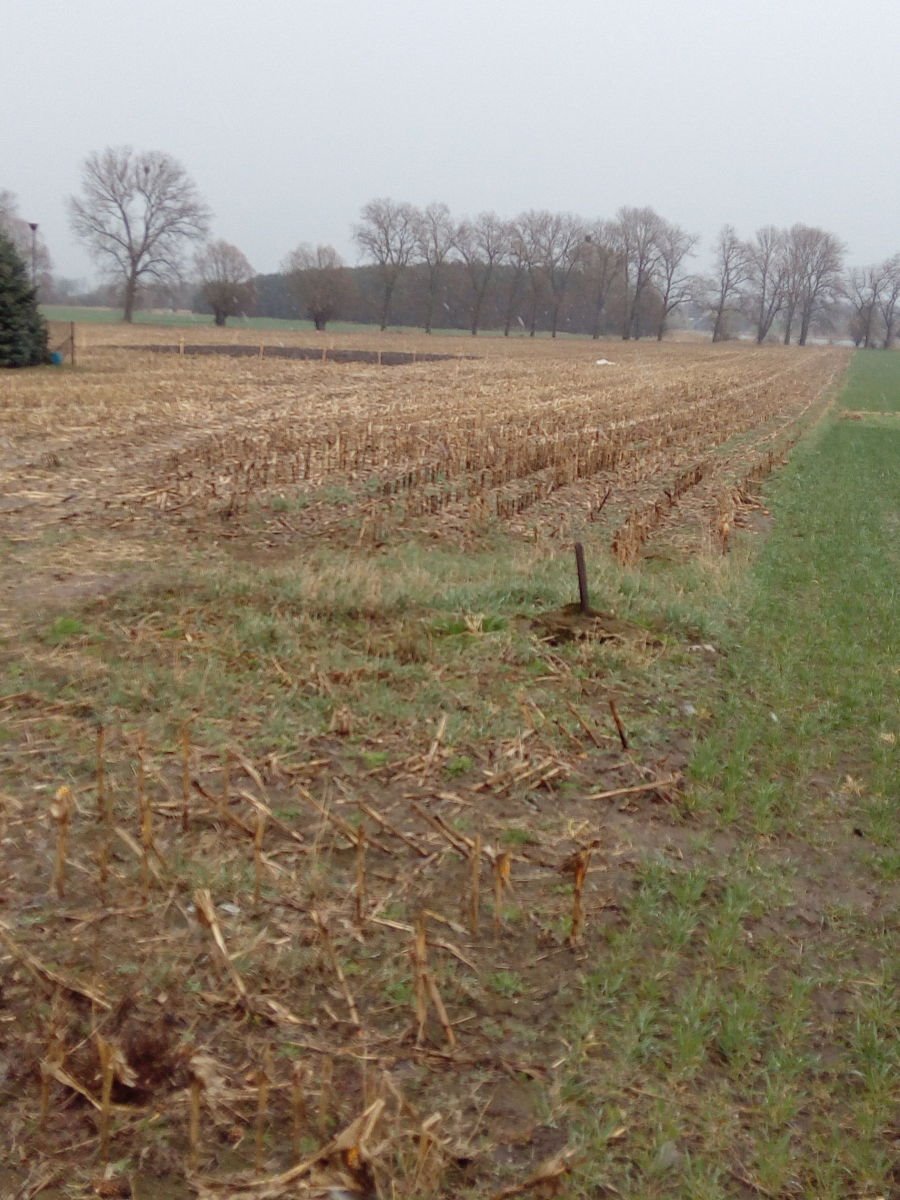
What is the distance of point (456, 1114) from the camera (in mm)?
3014

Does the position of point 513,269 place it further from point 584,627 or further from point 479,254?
point 584,627

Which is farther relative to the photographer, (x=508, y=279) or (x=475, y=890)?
(x=508, y=279)

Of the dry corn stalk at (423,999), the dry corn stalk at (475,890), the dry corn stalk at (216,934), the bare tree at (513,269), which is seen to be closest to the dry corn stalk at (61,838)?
the dry corn stalk at (216,934)

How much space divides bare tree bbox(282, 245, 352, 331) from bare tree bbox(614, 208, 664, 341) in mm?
36682

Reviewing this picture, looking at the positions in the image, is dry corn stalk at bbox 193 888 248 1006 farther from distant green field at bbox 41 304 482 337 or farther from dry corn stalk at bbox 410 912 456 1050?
distant green field at bbox 41 304 482 337

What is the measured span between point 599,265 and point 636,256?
15.9 feet

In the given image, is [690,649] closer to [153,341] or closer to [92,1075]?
[92,1075]

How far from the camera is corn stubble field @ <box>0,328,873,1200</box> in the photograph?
2.90 metres

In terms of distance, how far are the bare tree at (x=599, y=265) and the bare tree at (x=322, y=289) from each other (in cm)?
3504

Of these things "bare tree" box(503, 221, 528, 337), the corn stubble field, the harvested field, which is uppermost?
"bare tree" box(503, 221, 528, 337)

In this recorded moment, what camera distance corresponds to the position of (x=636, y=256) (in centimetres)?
10988

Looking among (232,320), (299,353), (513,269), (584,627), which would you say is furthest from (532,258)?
(584,627)

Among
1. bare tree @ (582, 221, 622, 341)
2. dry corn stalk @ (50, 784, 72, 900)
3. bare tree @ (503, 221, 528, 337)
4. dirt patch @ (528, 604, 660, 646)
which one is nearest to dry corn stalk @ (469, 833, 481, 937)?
dry corn stalk @ (50, 784, 72, 900)

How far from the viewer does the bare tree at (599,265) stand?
350 ft
